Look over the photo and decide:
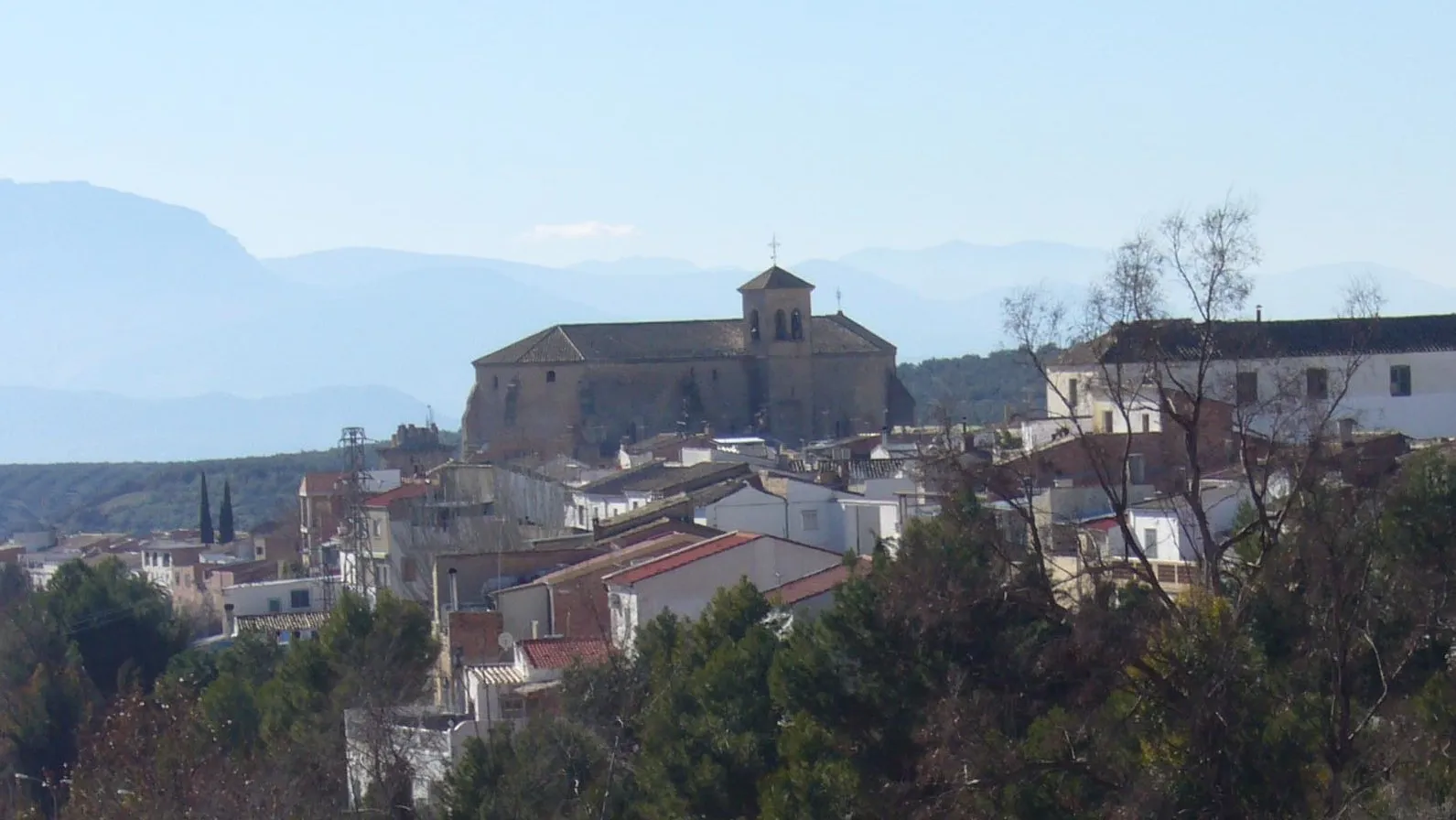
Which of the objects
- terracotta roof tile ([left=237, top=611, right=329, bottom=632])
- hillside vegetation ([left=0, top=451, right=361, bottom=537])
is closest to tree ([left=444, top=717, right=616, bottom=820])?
terracotta roof tile ([left=237, top=611, right=329, bottom=632])

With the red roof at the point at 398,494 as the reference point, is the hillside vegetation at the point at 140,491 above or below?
below

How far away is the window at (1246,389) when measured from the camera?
17.2 m

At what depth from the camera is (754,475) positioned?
39.2 metres

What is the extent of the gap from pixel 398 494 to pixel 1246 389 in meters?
27.8

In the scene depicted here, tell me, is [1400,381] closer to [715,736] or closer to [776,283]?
[715,736]

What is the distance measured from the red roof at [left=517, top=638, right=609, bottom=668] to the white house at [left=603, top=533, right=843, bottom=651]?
356 millimetres

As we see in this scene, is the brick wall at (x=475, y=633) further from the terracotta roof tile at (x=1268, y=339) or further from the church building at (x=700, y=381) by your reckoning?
the church building at (x=700, y=381)

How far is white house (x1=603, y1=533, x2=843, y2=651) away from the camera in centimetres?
2653

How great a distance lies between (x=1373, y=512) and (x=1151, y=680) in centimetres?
262

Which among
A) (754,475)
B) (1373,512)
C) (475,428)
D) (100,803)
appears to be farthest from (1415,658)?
(475,428)

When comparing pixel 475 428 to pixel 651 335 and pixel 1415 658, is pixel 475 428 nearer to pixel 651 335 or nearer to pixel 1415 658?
pixel 651 335

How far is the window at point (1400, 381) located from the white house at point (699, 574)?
55.0ft

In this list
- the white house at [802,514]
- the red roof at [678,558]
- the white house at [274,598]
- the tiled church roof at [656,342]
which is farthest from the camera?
the tiled church roof at [656,342]

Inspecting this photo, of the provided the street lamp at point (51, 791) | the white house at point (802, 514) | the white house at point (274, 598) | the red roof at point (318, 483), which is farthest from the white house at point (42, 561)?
the white house at point (802, 514)
